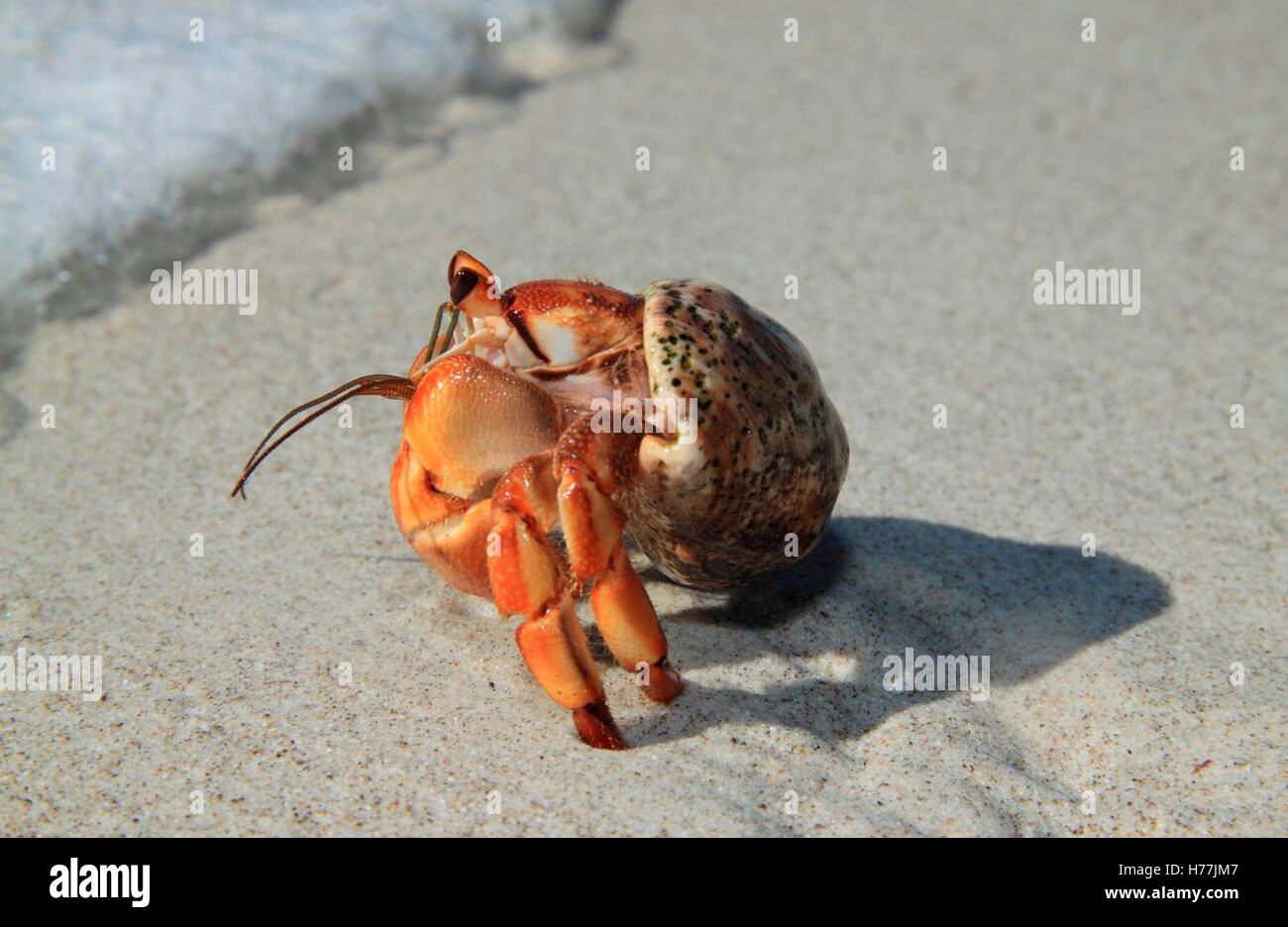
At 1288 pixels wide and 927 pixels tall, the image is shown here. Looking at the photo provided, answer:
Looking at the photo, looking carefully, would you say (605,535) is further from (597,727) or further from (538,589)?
(597,727)

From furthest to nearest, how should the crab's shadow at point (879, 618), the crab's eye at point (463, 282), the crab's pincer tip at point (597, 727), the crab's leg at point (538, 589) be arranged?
the crab's shadow at point (879, 618)
the crab's eye at point (463, 282)
the crab's pincer tip at point (597, 727)
the crab's leg at point (538, 589)

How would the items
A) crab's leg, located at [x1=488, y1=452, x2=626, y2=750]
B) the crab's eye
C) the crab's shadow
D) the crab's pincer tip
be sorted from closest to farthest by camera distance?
crab's leg, located at [x1=488, y1=452, x2=626, y2=750] < the crab's pincer tip < the crab's eye < the crab's shadow

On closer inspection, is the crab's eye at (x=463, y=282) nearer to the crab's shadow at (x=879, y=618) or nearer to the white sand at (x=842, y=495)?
the white sand at (x=842, y=495)

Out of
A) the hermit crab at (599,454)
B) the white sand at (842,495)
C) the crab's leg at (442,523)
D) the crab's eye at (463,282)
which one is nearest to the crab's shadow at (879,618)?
the white sand at (842,495)

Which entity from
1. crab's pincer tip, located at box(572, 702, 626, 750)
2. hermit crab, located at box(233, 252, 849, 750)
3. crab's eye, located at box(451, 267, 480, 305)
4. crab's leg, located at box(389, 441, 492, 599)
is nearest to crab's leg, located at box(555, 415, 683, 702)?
hermit crab, located at box(233, 252, 849, 750)

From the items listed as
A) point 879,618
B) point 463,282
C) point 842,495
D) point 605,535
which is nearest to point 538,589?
point 605,535

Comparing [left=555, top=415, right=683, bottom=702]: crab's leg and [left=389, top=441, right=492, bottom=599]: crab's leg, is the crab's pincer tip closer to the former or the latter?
[left=555, top=415, right=683, bottom=702]: crab's leg
